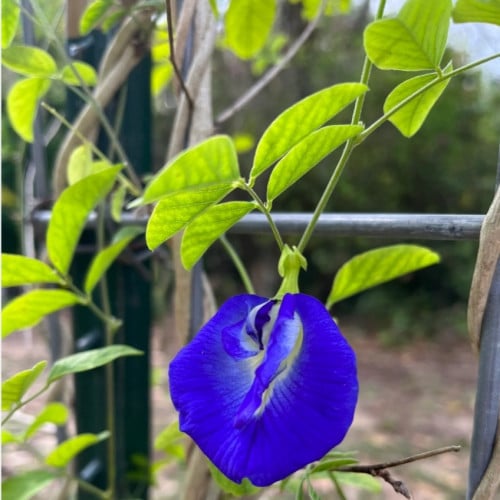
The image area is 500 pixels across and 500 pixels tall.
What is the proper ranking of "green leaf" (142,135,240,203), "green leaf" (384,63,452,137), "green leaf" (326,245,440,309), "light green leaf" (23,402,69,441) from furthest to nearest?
"light green leaf" (23,402,69,441)
"green leaf" (326,245,440,309)
"green leaf" (384,63,452,137)
"green leaf" (142,135,240,203)

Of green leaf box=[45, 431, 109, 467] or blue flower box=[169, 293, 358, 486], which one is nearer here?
blue flower box=[169, 293, 358, 486]

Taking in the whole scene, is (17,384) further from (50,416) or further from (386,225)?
(386,225)

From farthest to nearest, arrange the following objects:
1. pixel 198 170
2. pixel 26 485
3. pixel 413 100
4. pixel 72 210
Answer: pixel 26 485 < pixel 72 210 < pixel 413 100 < pixel 198 170

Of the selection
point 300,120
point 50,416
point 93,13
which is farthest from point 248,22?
point 50,416

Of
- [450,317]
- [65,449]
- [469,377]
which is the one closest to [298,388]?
[65,449]

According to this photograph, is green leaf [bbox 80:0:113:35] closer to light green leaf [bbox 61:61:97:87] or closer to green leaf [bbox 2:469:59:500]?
light green leaf [bbox 61:61:97:87]

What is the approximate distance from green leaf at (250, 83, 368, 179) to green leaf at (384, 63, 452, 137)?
0.24 ft

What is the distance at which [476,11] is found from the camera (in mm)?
316

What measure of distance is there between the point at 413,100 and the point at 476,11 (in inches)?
2.6

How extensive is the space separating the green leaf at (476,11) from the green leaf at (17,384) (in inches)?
14.1

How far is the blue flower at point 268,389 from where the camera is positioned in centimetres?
27

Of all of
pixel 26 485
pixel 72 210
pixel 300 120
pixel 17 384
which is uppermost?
pixel 300 120

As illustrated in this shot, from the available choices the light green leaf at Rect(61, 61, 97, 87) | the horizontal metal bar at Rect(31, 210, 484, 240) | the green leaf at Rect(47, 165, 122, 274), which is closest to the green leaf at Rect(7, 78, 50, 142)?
the light green leaf at Rect(61, 61, 97, 87)

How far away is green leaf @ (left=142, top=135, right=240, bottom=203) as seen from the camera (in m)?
0.23
